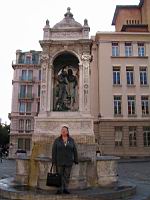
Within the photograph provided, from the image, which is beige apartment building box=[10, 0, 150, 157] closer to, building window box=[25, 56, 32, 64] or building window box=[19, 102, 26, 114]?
building window box=[19, 102, 26, 114]

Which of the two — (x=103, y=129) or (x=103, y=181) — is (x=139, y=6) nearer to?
(x=103, y=129)

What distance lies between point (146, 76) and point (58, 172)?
104 feet

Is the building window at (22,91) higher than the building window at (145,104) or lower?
higher

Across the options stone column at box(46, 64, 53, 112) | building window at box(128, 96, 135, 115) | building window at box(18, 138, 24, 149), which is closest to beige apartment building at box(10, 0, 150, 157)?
building window at box(128, 96, 135, 115)

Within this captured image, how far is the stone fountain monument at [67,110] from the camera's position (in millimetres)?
8664

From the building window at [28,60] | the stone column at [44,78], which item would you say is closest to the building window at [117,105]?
the stone column at [44,78]

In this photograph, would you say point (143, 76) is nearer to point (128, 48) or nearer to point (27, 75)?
point (128, 48)

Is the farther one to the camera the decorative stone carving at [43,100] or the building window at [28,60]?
the building window at [28,60]

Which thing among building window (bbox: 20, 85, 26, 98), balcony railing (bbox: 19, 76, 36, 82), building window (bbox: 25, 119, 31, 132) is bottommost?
building window (bbox: 25, 119, 31, 132)

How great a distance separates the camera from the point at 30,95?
55.0 metres

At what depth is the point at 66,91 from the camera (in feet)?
35.1

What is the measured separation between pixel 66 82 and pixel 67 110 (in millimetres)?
1122

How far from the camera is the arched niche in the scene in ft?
34.7

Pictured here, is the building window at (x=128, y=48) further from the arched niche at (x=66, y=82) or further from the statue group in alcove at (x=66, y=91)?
the statue group in alcove at (x=66, y=91)
